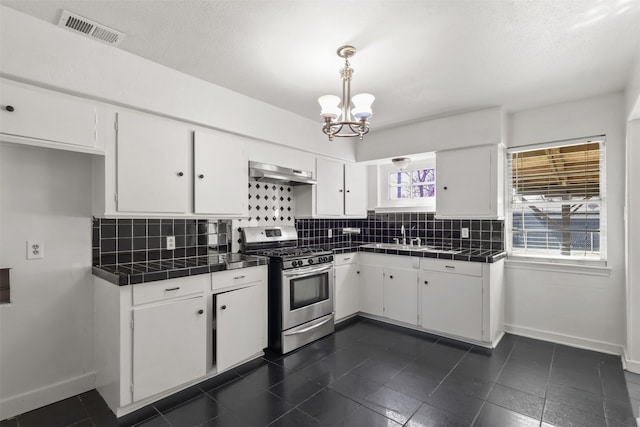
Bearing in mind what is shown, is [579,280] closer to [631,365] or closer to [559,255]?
[559,255]

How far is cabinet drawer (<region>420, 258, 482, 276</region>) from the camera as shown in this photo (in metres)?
3.07

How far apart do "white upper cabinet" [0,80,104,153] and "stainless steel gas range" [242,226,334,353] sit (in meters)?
1.61

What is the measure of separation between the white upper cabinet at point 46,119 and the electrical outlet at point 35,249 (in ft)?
2.35

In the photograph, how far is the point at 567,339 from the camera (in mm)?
3109

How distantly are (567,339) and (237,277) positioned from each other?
10.7 feet

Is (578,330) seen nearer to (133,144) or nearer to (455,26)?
(455,26)

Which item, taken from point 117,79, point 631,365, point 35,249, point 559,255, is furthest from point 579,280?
point 35,249

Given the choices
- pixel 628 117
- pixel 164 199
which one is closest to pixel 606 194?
pixel 628 117

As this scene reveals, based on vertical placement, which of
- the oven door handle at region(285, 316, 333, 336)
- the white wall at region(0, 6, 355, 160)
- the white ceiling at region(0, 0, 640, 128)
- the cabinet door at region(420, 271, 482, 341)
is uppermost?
the white ceiling at region(0, 0, 640, 128)

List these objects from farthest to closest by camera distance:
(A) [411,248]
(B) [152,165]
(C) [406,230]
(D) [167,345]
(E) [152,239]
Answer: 1. (C) [406,230]
2. (A) [411,248]
3. (E) [152,239]
4. (B) [152,165]
5. (D) [167,345]

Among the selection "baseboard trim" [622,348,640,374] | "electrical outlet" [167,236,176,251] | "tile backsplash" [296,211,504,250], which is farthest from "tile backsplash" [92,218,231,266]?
"baseboard trim" [622,348,640,374]

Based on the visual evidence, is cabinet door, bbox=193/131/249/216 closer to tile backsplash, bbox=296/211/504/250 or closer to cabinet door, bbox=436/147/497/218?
tile backsplash, bbox=296/211/504/250

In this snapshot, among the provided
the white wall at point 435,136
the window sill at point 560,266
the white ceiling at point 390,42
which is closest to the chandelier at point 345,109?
the white ceiling at point 390,42

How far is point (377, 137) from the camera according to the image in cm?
413
